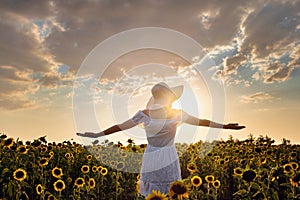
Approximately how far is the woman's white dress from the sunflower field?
0.39 meters

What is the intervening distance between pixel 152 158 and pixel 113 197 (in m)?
2.88

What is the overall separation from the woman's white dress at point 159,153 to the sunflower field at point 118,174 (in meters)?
0.39

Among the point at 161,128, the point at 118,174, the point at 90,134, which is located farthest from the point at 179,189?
the point at 118,174

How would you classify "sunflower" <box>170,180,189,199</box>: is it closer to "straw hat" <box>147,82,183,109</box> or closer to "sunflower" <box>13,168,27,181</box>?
"straw hat" <box>147,82,183,109</box>

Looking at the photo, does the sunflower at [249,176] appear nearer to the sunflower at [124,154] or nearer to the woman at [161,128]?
the woman at [161,128]

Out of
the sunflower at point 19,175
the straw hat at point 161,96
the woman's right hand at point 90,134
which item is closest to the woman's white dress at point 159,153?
the straw hat at point 161,96

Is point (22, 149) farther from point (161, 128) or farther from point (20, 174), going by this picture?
point (161, 128)

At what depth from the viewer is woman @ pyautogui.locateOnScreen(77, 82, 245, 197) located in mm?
4949

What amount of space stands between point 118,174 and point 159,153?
3.18 meters

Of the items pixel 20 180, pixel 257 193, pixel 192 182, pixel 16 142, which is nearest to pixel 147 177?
pixel 192 182

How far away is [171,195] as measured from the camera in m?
3.14

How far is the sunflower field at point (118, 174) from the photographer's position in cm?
493

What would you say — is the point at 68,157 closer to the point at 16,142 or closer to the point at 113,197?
the point at 16,142

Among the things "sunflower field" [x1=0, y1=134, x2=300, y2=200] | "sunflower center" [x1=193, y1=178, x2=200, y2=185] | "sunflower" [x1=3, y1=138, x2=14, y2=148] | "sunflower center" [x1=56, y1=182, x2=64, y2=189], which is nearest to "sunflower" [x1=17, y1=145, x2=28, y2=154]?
"sunflower field" [x1=0, y1=134, x2=300, y2=200]
